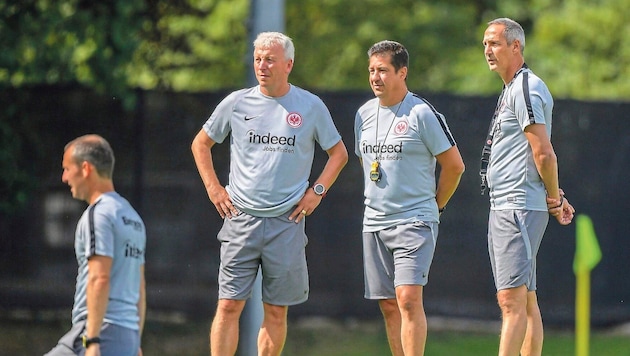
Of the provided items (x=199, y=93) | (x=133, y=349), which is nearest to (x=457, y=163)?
(x=133, y=349)

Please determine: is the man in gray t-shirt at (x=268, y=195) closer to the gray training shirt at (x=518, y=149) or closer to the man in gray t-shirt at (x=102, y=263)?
the gray training shirt at (x=518, y=149)

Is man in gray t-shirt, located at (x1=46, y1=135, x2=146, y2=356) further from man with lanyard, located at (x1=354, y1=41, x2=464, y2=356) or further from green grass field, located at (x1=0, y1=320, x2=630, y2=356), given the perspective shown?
green grass field, located at (x1=0, y1=320, x2=630, y2=356)

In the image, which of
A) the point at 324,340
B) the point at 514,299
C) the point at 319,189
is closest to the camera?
the point at 514,299

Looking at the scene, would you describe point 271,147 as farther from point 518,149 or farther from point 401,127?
point 518,149

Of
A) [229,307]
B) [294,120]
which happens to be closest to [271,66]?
[294,120]

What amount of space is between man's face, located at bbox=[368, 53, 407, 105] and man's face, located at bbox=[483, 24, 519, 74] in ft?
1.83

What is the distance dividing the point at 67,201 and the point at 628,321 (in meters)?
5.81

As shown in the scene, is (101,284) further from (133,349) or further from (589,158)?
(589,158)

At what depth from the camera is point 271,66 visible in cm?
743

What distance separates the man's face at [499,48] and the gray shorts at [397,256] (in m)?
1.08

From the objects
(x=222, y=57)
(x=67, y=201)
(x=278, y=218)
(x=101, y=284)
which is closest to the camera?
(x=101, y=284)

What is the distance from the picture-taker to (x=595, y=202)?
12328mm

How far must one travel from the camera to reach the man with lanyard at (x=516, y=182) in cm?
728

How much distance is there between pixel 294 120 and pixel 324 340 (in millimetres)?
4853
